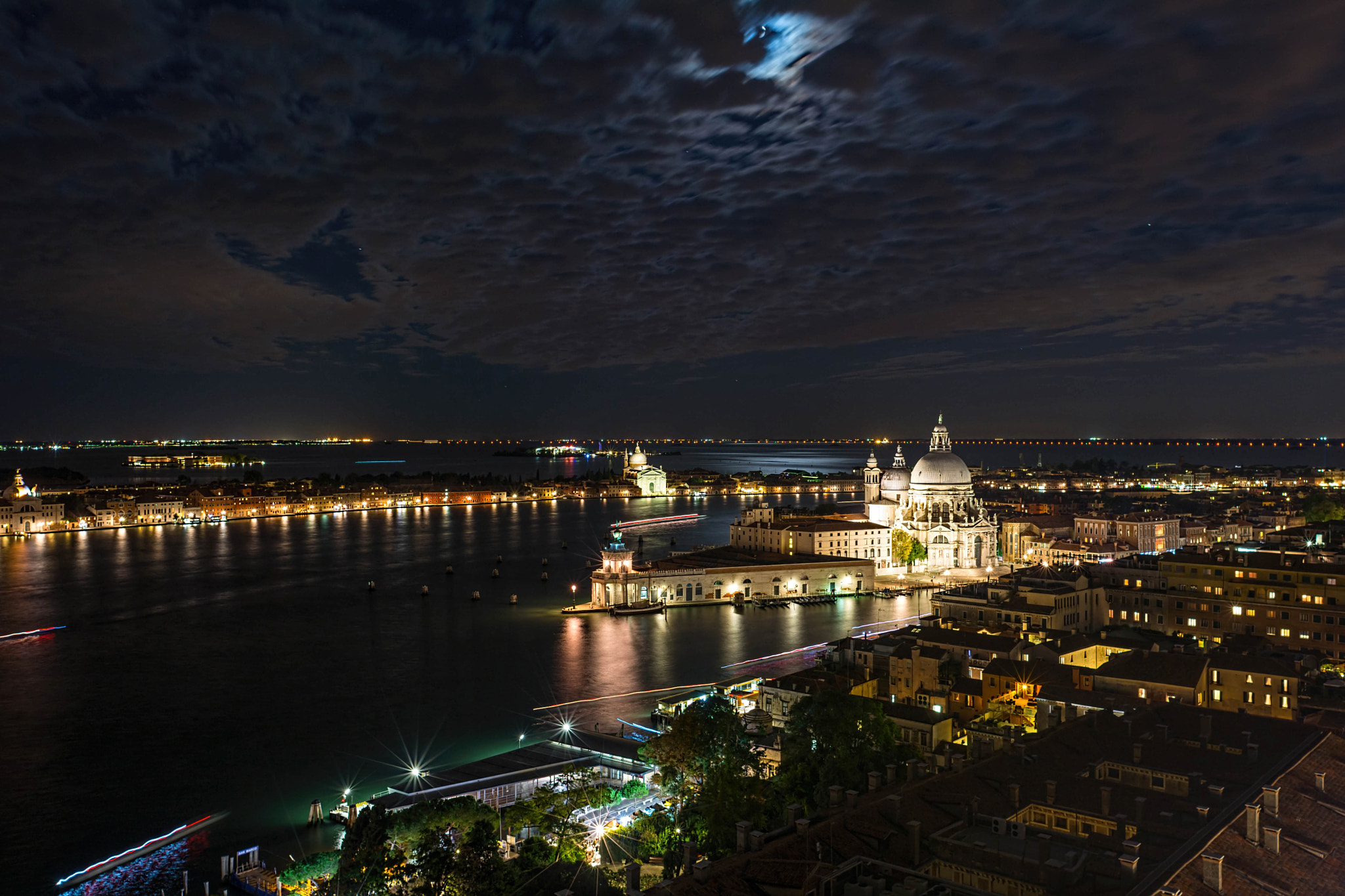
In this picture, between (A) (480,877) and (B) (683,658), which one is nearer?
(A) (480,877)

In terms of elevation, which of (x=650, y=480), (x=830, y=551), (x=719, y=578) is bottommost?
(x=719, y=578)

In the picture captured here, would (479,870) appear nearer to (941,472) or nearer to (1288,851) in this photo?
(1288,851)

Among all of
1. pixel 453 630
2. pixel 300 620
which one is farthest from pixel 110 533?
pixel 453 630

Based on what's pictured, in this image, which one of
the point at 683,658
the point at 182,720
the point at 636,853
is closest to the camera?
the point at 636,853

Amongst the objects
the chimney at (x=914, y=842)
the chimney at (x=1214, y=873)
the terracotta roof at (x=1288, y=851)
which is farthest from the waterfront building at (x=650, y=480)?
the chimney at (x=1214, y=873)

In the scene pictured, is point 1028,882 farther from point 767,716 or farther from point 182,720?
point 182,720

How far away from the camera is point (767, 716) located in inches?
569

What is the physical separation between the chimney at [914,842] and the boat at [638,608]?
2296 centimetres

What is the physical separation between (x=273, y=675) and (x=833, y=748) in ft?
52.3

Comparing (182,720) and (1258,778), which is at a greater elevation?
(1258,778)

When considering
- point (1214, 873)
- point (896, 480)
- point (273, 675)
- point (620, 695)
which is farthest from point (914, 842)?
point (896, 480)

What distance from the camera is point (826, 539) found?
3897cm

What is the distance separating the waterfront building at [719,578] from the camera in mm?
30578

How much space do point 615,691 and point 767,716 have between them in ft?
17.4
